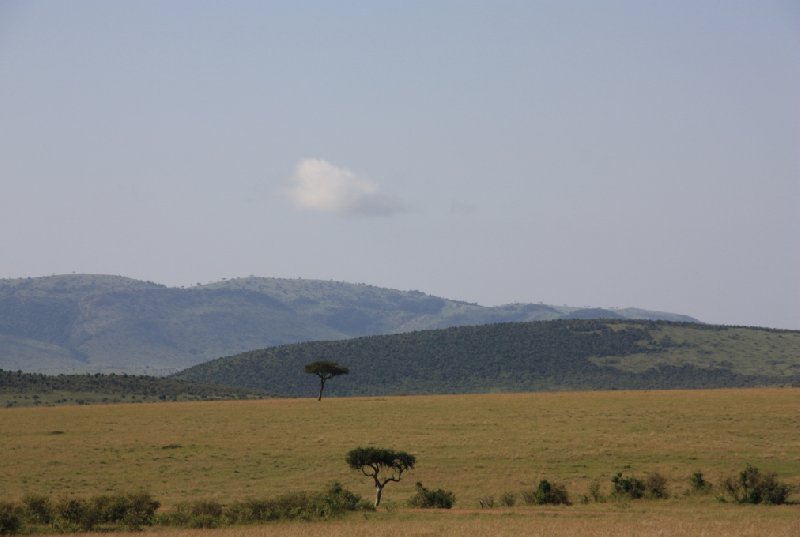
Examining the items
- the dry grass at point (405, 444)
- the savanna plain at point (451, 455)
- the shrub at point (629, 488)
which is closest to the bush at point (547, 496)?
the savanna plain at point (451, 455)

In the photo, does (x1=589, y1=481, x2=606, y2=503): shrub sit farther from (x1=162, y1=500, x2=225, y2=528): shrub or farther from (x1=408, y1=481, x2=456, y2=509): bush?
(x1=162, y1=500, x2=225, y2=528): shrub

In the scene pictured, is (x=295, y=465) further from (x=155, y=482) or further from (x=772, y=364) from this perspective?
(x=772, y=364)

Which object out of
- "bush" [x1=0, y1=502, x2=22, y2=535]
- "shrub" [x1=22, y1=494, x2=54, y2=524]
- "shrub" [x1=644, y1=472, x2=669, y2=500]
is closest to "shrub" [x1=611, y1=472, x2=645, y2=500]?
"shrub" [x1=644, y1=472, x2=669, y2=500]

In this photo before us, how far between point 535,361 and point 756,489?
450ft

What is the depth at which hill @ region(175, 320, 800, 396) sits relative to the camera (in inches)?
6417

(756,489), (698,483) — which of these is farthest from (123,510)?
(756,489)

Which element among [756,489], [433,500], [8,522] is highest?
[756,489]

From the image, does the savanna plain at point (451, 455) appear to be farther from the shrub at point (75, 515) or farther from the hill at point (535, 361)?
the hill at point (535, 361)

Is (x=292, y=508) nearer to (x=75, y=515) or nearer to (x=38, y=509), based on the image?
(x=75, y=515)

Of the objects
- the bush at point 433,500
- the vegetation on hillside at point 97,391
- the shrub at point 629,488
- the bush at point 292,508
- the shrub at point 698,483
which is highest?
the vegetation on hillside at point 97,391

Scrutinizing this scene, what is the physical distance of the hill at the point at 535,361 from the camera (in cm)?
16300

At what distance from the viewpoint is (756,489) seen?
42531mm

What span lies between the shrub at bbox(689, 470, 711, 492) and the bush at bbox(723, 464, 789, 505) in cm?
105

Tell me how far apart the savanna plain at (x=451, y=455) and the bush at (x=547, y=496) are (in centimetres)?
51
